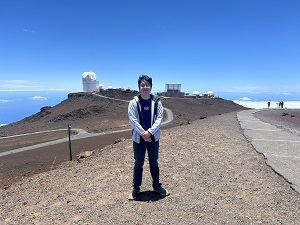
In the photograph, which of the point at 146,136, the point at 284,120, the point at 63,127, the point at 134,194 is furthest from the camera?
the point at 63,127

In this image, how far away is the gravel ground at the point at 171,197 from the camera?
3.38 meters

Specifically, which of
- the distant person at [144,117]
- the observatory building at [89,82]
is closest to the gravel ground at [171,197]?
the distant person at [144,117]

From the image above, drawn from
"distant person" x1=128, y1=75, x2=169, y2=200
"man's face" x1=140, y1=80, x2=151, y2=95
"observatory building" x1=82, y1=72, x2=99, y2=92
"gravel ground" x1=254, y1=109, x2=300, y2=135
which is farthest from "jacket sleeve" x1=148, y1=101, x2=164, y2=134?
"observatory building" x1=82, y1=72, x2=99, y2=92

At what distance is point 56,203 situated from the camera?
415 centimetres

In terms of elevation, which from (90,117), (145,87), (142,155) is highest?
(145,87)

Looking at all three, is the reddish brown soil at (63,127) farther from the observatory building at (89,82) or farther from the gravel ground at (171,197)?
the observatory building at (89,82)

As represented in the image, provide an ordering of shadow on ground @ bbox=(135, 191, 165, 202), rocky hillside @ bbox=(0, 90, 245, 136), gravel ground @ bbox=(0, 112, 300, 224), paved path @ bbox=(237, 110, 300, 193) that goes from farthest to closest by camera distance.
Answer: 1. rocky hillside @ bbox=(0, 90, 245, 136)
2. paved path @ bbox=(237, 110, 300, 193)
3. shadow on ground @ bbox=(135, 191, 165, 202)
4. gravel ground @ bbox=(0, 112, 300, 224)

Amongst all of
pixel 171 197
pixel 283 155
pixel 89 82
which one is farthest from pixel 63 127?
pixel 89 82

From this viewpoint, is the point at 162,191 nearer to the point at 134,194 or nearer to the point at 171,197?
the point at 171,197

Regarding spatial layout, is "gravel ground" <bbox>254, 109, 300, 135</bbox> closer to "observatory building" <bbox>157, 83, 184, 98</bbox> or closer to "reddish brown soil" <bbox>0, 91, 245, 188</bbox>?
"reddish brown soil" <bbox>0, 91, 245, 188</bbox>

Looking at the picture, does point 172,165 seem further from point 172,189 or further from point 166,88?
point 166,88

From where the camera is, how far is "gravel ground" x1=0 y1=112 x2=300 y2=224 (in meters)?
3.38

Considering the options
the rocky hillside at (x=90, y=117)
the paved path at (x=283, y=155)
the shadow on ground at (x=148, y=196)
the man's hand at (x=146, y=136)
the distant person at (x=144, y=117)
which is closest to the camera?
the man's hand at (x=146, y=136)

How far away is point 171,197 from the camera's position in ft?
13.0
